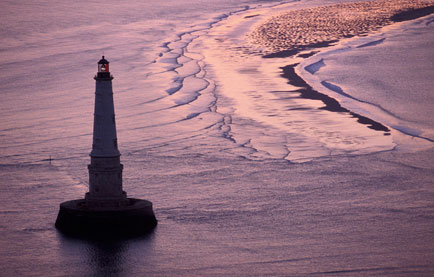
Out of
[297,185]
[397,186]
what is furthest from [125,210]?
[397,186]

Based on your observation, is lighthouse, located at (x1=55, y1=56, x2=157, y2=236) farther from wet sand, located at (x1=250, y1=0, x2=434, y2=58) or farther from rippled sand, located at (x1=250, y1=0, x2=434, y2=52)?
rippled sand, located at (x1=250, y1=0, x2=434, y2=52)

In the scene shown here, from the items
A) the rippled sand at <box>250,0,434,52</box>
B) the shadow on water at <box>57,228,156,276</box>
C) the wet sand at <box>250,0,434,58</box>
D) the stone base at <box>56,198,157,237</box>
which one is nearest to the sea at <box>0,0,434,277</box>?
the shadow on water at <box>57,228,156,276</box>

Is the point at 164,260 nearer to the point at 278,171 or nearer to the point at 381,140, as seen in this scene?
the point at 278,171

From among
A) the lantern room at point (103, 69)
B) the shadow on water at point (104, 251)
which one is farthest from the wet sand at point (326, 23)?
the shadow on water at point (104, 251)

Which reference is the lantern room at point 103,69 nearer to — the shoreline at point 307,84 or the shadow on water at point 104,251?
the shadow on water at point 104,251

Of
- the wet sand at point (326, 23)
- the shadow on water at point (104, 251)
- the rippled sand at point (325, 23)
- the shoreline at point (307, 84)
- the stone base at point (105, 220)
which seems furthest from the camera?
the rippled sand at point (325, 23)

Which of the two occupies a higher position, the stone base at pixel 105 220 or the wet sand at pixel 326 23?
the stone base at pixel 105 220
